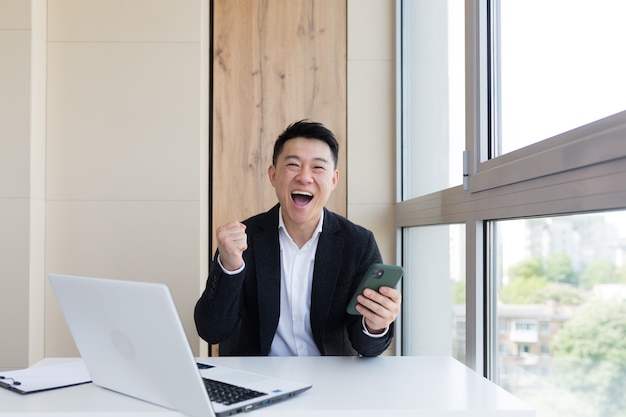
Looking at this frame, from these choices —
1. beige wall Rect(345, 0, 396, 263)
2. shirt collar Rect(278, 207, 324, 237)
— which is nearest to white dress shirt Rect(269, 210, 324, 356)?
shirt collar Rect(278, 207, 324, 237)

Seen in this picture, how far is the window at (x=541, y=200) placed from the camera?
111cm

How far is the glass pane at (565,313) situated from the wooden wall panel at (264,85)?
1639 mm

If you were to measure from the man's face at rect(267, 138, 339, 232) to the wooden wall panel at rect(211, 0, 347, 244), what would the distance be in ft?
3.25

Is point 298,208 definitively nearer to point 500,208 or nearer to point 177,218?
point 500,208

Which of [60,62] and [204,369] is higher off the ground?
[60,62]

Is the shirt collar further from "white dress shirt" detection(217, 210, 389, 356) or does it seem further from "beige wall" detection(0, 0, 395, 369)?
"beige wall" detection(0, 0, 395, 369)

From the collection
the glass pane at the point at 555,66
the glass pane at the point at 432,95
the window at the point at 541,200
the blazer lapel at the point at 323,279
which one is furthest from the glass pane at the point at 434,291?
the glass pane at the point at 555,66

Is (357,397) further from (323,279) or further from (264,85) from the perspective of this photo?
(264,85)

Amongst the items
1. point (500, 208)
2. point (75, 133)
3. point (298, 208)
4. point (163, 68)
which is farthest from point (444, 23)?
point (75, 133)

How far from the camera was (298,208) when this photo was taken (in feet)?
6.84

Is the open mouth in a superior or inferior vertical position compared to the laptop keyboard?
superior

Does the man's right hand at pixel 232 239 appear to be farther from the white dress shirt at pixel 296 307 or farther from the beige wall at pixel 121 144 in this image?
the beige wall at pixel 121 144

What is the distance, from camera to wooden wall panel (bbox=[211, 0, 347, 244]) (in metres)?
3.13

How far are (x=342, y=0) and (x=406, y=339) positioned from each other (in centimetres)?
157
